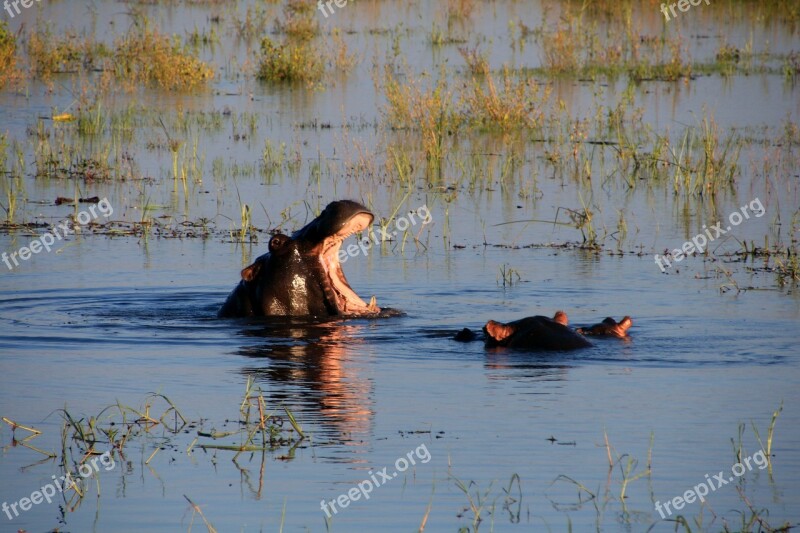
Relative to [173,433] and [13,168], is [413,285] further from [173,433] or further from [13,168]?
[13,168]

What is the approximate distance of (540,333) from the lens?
7957 millimetres

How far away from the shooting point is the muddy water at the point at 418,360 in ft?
17.5

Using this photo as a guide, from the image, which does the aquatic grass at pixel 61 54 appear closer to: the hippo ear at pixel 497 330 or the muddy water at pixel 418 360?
the muddy water at pixel 418 360

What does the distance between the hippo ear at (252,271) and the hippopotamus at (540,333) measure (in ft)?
5.16

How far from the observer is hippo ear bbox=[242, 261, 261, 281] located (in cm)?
877

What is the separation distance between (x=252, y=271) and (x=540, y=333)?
1.96 meters

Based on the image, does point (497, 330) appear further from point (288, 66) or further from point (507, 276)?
point (288, 66)

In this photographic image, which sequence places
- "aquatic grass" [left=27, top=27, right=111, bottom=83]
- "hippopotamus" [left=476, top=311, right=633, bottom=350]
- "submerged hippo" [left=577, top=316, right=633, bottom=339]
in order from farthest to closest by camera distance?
"aquatic grass" [left=27, top=27, right=111, bottom=83]
"submerged hippo" [left=577, top=316, right=633, bottom=339]
"hippopotamus" [left=476, top=311, right=633, bottom=350]

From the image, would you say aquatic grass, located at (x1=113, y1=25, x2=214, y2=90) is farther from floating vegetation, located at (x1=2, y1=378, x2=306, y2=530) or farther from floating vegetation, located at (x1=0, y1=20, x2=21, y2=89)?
floating vegetation, located at (x1=2, y1=378, x2=306, y2=530)

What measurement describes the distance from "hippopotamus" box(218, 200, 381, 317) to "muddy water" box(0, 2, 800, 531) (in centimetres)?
16

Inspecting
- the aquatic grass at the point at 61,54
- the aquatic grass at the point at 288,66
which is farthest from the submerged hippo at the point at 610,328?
the aquatic grass at the point at 61,54

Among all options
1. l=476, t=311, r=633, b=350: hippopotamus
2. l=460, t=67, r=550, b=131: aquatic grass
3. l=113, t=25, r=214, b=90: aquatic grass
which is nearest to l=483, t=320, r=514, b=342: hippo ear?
l=476, t=311, r=633, b=350: hippopotamus

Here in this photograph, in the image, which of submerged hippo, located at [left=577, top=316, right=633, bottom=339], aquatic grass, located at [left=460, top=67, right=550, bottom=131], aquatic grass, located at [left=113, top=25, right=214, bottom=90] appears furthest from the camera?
aquatic grass, located at [left=113, top=25, right=214, bottom=90]

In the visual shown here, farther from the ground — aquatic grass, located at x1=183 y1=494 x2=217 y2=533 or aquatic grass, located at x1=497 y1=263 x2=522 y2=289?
aquatic grass, located at x1=497 y1=263 x2=522 y2=289
